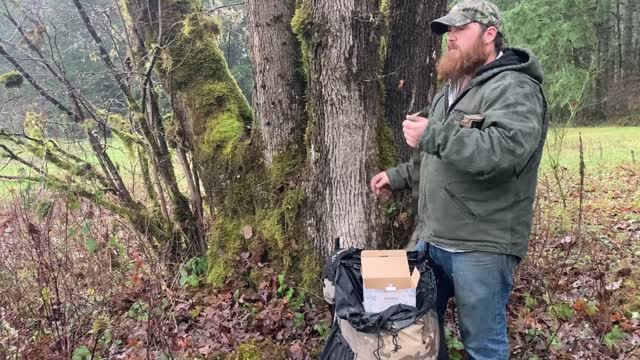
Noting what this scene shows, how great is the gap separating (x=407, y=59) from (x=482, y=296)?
84.4 inches

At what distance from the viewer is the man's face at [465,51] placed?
288cm

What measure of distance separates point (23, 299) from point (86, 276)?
0.51 meters

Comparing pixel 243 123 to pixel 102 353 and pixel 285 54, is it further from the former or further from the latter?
pixel 102 353

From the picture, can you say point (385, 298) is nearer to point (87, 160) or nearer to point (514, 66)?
point (514, 66)

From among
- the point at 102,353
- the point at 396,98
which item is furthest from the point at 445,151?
the point at 102,353

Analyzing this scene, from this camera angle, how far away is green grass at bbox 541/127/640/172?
12.1 meters

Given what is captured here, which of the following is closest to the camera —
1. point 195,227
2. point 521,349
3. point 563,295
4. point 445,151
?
point 445,151

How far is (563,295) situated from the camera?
15.1 ft

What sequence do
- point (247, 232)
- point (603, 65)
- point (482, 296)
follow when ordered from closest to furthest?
point (482, 296) → point (247, 232) → point (603, 65)

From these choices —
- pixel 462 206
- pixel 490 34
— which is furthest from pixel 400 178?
pixel 490 34

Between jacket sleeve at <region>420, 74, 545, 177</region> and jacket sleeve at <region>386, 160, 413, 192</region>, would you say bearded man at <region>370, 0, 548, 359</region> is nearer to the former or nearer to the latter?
jacket sleeve at <region>420, 74, 545, 177</region>

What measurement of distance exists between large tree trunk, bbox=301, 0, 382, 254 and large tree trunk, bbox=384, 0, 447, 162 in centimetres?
20

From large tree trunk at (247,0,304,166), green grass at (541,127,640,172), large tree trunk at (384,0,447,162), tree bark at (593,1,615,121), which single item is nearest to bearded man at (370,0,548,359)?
large tree trunk at (384,0,447,162)

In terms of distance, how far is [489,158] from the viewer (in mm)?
2492
